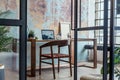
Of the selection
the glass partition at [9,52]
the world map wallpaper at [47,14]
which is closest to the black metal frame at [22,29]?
the glass partition at [9,52]

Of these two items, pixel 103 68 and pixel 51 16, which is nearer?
pixel 103 68

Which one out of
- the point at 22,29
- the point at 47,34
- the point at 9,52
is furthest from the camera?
the point at 47,34

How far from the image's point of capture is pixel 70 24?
5617 millimetres

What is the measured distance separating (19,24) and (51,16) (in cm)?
368

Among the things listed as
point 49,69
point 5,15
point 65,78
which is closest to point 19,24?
point 5,15

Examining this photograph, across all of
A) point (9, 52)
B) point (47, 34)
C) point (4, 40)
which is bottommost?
point (9, 52)

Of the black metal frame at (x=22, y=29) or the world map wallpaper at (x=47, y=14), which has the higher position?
the world map wallpaper at (x=47, y=14)


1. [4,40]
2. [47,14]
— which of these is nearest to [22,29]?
[4,40]

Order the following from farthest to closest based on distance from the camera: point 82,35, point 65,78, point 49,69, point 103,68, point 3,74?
point 49,69, point 65,78, point 82,35, point 103,68, point 3,74

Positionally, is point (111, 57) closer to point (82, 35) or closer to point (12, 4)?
point (82, 35)

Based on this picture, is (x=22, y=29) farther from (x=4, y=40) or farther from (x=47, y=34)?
(x=47, y=34)

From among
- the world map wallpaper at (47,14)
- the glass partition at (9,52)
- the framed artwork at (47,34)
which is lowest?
the glass partition at (9,52)

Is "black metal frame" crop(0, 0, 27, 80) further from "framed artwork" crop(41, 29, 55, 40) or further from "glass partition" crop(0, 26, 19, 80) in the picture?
"framed artwork" crop(41, 29, 55, 40)

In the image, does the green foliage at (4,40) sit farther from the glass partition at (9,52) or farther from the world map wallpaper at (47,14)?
the world map wallpaper at (47,14)
